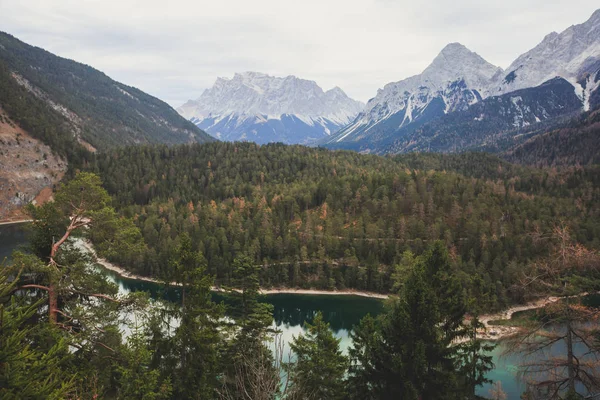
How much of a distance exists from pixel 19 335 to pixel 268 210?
84.0 metres

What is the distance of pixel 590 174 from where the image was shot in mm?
120750

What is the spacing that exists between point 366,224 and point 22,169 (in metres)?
127

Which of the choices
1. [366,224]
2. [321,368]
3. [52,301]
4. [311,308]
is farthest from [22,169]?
[321,368]

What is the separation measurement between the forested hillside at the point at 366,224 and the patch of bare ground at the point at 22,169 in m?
32.9

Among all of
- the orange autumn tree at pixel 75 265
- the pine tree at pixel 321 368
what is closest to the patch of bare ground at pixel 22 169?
the orange autumn tree at pixel 75 265

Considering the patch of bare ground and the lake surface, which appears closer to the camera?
the lake surface

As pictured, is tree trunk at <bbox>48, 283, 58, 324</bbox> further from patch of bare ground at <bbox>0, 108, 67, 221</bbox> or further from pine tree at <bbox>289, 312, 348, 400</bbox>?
patch of bare ground at <bbox>0, 108, 67, 221</bbox>

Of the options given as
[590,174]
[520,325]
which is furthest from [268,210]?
[590,174]

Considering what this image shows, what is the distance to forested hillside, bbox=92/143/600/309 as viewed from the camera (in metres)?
74.5

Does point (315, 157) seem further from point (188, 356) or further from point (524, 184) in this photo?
point (188, 356)

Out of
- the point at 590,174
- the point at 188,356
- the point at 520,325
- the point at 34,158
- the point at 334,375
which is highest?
the point at 34,158

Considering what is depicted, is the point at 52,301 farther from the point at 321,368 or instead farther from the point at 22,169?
the point at 22,169

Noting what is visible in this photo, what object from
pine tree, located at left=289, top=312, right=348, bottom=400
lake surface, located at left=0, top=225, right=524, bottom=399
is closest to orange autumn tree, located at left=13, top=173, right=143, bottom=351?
pine tree, located at left=289, top=312, right=348, bottom=400

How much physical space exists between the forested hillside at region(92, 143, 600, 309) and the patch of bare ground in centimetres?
3285
